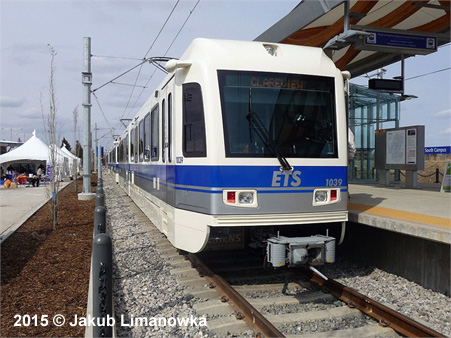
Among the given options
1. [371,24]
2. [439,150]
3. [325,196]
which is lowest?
[325,196]

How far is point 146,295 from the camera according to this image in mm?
5777

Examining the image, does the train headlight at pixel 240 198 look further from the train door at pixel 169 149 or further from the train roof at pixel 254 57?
the train roof at pixel 254 57

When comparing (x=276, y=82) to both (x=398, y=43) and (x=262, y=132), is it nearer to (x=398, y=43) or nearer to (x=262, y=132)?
(x=262, y=132)

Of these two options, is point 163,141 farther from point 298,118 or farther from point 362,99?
point 362,99

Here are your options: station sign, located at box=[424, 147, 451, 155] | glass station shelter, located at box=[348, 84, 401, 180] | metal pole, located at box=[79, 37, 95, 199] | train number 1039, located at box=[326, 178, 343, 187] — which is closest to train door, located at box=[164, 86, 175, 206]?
train number 1039, located at box=[326, 178, 343, 187]

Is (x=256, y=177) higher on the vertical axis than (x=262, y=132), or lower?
lower

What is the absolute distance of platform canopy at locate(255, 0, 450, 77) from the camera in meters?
9.00

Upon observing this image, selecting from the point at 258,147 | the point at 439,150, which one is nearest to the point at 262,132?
the point at 258,147

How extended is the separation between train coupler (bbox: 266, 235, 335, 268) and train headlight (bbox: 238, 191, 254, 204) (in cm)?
56

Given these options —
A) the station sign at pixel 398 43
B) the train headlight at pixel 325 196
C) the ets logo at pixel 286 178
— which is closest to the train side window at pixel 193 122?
the ets logo at pixel 286 178

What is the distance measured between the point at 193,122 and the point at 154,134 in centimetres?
286

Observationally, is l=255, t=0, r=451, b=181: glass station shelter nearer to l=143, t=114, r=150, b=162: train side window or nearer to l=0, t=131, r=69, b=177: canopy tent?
l=143, t=114, r=150, b=162: train side window

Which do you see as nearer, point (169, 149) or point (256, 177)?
point (256, 177)

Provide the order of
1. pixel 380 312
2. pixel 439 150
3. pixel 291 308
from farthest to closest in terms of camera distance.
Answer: pixel 439 150, pixel 291 308, pixel 380 312
